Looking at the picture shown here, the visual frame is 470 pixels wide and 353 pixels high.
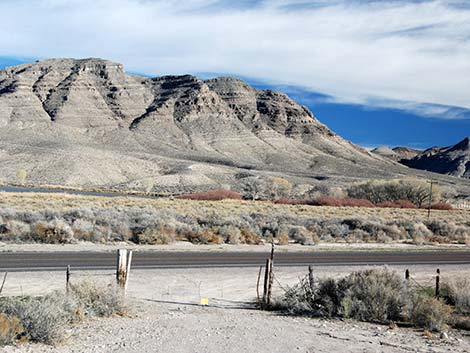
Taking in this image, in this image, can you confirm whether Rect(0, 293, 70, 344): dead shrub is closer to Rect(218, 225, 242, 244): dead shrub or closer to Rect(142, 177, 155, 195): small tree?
Rect(218, 225, 242, 244): dead shrub

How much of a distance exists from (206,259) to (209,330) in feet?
38.3

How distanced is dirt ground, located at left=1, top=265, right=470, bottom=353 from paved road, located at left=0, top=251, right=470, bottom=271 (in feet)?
7.93

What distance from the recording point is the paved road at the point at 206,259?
1966cm

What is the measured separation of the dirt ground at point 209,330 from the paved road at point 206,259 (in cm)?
242

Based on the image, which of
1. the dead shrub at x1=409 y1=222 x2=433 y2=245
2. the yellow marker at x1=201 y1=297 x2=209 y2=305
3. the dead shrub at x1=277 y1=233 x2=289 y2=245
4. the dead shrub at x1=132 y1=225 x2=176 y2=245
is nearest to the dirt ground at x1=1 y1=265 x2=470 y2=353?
the yellow marker at x1=201 y1=297 x2=209 y2=305

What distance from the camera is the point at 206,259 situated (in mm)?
23406

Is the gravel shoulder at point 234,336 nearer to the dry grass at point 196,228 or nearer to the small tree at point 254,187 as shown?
the dry grass at point 196,228

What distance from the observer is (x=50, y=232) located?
2697 cm

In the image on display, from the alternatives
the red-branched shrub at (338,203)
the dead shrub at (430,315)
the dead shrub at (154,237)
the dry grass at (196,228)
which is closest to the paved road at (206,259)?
the dead shrub at (154,237)

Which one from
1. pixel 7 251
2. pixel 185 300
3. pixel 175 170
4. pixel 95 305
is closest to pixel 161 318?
pixel 95 305

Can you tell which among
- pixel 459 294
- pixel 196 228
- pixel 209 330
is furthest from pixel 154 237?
pixel 209 330

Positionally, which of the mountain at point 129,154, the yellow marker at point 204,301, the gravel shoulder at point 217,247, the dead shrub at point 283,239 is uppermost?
the mountain at point 129,154

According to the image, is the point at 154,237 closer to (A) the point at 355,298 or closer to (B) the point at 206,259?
(B) the point at 206,259

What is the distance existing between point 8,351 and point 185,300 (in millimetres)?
6372
